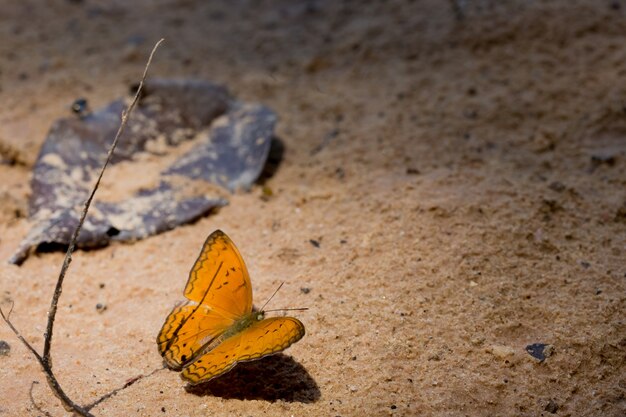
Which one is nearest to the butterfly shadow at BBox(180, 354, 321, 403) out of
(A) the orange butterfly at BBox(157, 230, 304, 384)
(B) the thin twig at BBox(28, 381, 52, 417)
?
(A) the orange butterfly at BBox(157, 230, 304, 384)

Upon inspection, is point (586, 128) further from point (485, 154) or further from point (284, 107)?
point (284, 107)

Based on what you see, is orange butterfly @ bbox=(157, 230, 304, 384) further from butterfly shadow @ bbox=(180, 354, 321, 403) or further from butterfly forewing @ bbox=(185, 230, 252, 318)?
butterfly shadow @ bbox=(180, 354, 321, 403)

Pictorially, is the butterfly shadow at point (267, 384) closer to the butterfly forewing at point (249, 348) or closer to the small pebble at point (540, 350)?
the butterfly forewing at point (249, 348)

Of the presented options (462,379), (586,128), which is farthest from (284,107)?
(462,379)

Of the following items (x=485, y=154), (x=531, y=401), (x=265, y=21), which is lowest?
(x=531, y=401)

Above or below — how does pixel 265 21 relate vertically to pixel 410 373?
above

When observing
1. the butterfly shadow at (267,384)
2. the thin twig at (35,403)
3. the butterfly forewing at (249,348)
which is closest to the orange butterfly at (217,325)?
the butterfly forewing at (249,348)
